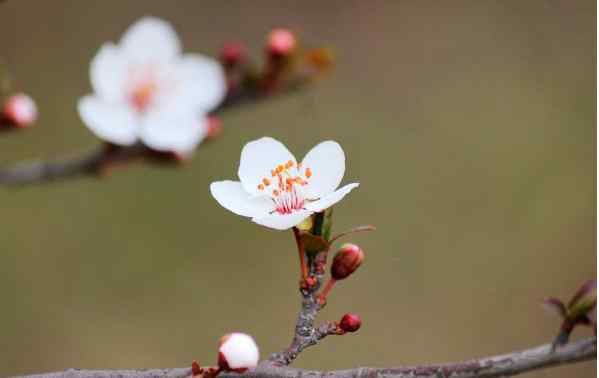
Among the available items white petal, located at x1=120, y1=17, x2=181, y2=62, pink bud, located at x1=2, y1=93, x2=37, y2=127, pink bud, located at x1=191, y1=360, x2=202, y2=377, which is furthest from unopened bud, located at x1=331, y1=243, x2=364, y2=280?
white petal, located at x1=120, y1=17, x2=181, y2=62

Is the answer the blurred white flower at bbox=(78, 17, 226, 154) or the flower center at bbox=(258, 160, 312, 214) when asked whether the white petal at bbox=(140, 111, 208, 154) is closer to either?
the blurred white flower at bbox=(78, 17, 226, 154)

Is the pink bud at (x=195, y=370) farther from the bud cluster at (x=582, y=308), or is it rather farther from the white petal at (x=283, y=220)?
the bud cluster at (x=582, y=308)

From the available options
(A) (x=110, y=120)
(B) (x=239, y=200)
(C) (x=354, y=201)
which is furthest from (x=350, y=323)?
(C) (x=354, y=201)

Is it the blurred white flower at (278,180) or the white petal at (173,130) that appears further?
the white petal at (173,130)

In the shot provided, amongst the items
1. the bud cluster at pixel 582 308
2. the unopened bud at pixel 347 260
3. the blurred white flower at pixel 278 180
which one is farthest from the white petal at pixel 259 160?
the bud cluster at pixel 582 308

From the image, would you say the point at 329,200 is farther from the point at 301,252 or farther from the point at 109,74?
the point at 109,74

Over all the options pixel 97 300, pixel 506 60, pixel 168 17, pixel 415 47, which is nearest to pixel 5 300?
pixel 97 300
